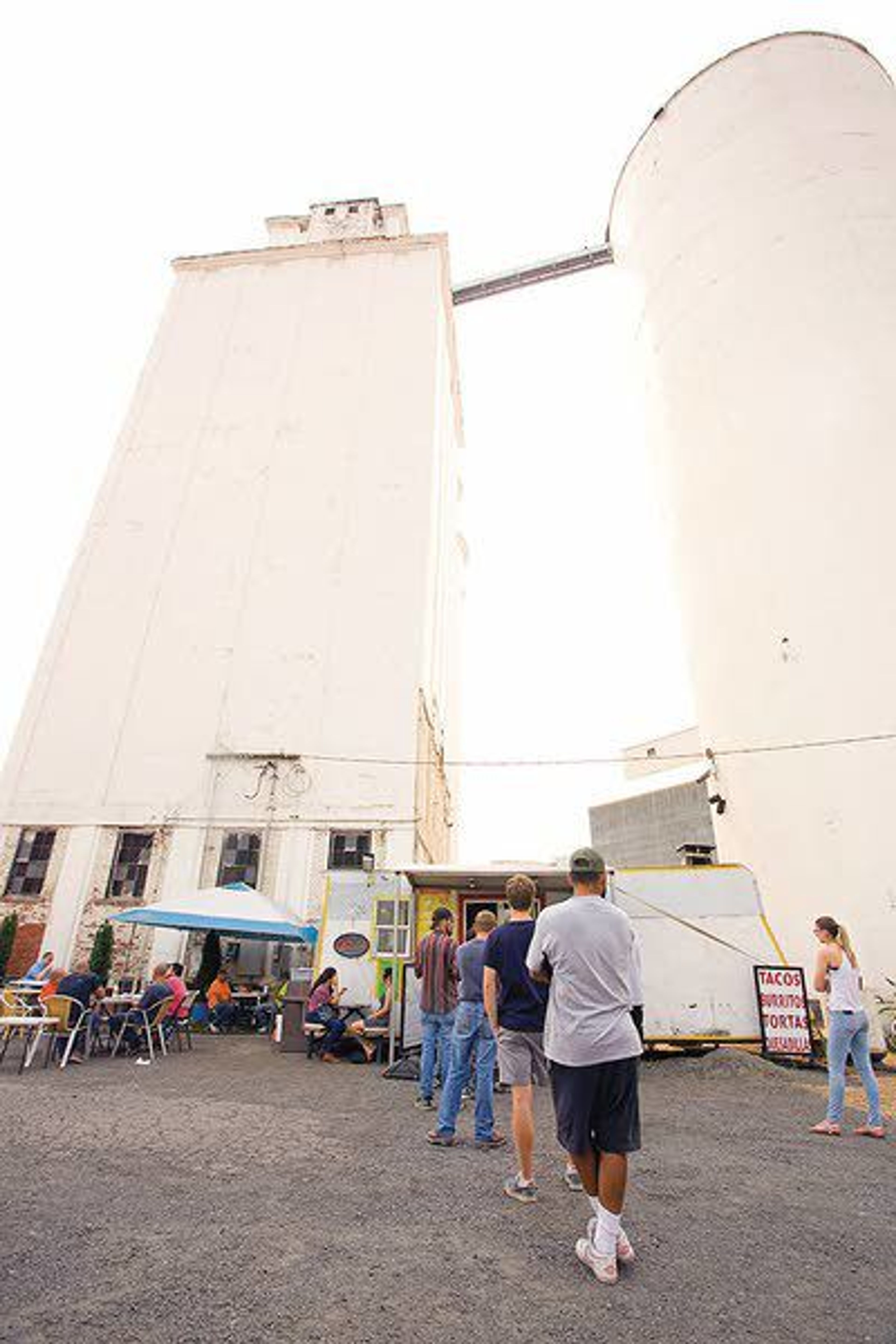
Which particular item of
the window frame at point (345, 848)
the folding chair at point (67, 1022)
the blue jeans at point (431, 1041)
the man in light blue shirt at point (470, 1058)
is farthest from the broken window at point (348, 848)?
the man in light blue shirt at point (470, 1058)

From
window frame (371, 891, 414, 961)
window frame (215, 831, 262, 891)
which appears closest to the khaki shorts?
window frame (371, 891, 414, 961)

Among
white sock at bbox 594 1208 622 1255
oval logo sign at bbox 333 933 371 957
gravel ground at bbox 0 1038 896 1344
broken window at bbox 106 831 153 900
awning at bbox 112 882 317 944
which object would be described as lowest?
gravel ground at bbox 0 1038 896 1344

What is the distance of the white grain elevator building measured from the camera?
714 inches

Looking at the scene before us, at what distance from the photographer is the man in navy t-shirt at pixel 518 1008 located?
160 inches

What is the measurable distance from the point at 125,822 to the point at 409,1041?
11.9 metres

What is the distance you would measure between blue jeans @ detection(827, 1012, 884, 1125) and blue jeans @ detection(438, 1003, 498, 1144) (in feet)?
8.95

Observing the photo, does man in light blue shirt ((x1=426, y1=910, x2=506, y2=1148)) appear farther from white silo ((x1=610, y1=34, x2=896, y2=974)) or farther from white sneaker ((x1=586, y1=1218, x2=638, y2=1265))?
white silo ((x1=610, y1=34, x2=896, y2=974))

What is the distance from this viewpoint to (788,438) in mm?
17625

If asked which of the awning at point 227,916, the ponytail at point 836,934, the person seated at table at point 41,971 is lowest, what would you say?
the person seated at table at point 41,971

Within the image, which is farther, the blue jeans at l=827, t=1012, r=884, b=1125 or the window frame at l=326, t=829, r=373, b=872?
the window frame at l=326, t=829, r=373, b=872

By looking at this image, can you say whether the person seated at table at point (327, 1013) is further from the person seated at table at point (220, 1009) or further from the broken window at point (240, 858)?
the broken window at point (240, 858)

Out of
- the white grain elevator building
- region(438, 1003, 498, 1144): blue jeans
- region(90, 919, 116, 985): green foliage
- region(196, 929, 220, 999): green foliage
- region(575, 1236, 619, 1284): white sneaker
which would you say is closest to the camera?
region(575, 1236, 619, 1284): white sneaker

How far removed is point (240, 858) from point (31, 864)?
546cm

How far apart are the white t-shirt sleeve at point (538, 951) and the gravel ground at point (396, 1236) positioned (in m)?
1.15
